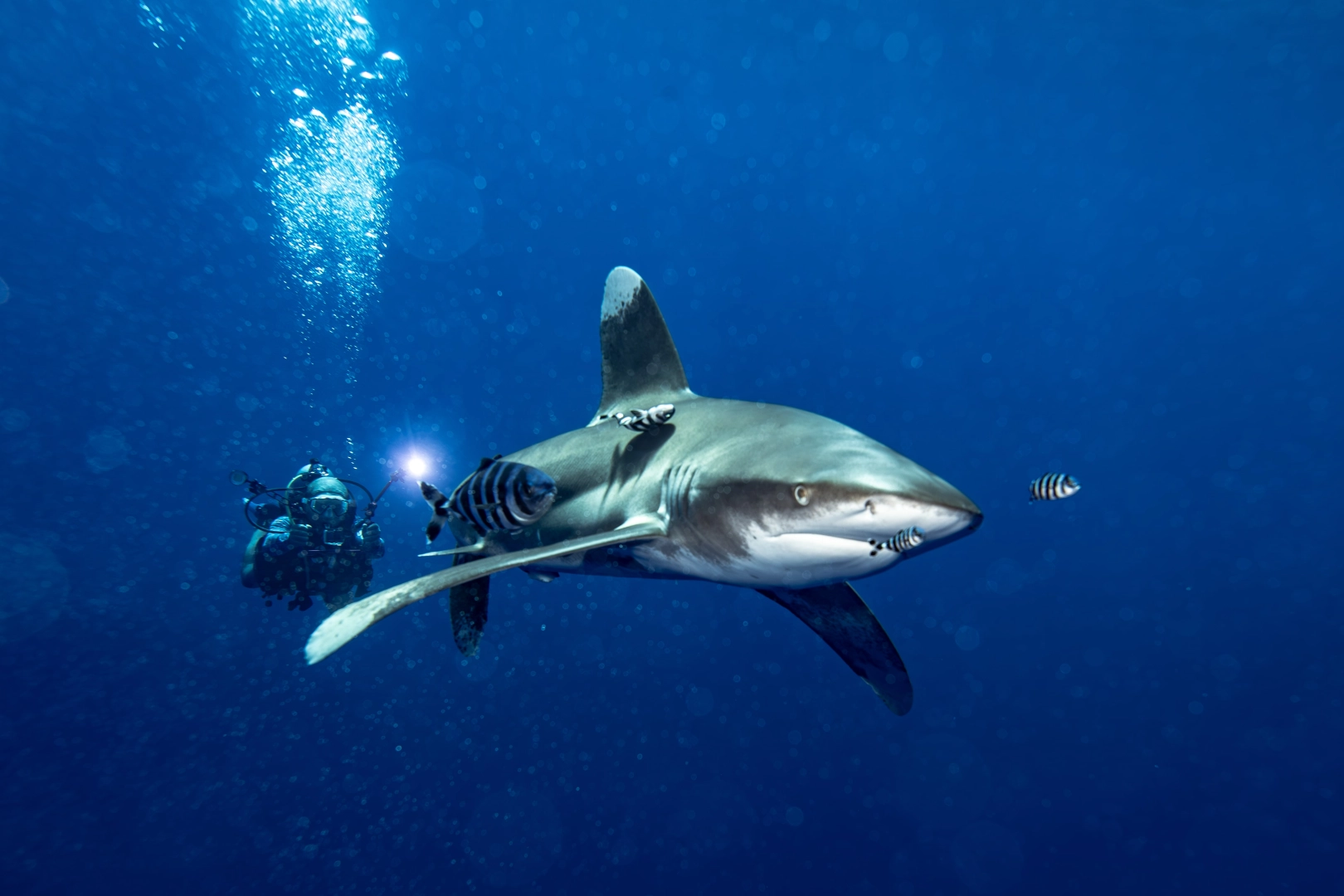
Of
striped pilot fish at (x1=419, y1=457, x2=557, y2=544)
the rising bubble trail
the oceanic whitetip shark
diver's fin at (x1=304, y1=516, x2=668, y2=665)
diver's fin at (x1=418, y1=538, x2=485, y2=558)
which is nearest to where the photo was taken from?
diver's fin at (x1=304, y1=516, x2=668, y2=665)

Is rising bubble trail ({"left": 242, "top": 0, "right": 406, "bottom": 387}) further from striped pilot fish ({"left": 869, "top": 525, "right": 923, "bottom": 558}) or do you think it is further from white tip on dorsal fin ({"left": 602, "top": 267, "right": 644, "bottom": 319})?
striped pilot fish ({"left": 869, "top": 525, "right": 923, "bottom": 558})

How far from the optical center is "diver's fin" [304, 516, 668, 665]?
215 cm

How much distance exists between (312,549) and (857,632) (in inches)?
324

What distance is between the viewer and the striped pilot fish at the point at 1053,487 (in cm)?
338

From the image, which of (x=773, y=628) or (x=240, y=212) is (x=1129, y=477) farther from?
(x=240, y=212)

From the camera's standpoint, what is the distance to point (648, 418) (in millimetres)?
3939

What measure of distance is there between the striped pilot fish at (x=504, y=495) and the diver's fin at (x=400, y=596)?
0.95 feet

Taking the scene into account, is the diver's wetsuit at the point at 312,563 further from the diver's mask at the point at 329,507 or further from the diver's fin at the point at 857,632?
the diver's fin at the point at 857,632

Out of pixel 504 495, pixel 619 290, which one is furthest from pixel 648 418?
pixel 619 290

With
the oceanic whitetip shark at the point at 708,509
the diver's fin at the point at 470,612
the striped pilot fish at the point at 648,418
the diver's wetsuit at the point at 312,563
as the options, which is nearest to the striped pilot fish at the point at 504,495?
the oceanic whitetip shark at the point at 708,509

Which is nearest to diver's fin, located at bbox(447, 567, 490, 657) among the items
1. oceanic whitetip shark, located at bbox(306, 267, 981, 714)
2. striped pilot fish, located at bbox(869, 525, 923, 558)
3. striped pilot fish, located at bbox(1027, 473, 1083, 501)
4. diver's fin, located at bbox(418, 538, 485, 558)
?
oceanic whitetip shark, located at bbox(306, 267, 981, 714)

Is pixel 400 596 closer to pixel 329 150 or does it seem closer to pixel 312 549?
pixel 312 549

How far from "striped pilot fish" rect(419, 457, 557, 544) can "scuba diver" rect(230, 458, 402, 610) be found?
680 centimetres

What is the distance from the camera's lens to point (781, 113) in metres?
37.9
